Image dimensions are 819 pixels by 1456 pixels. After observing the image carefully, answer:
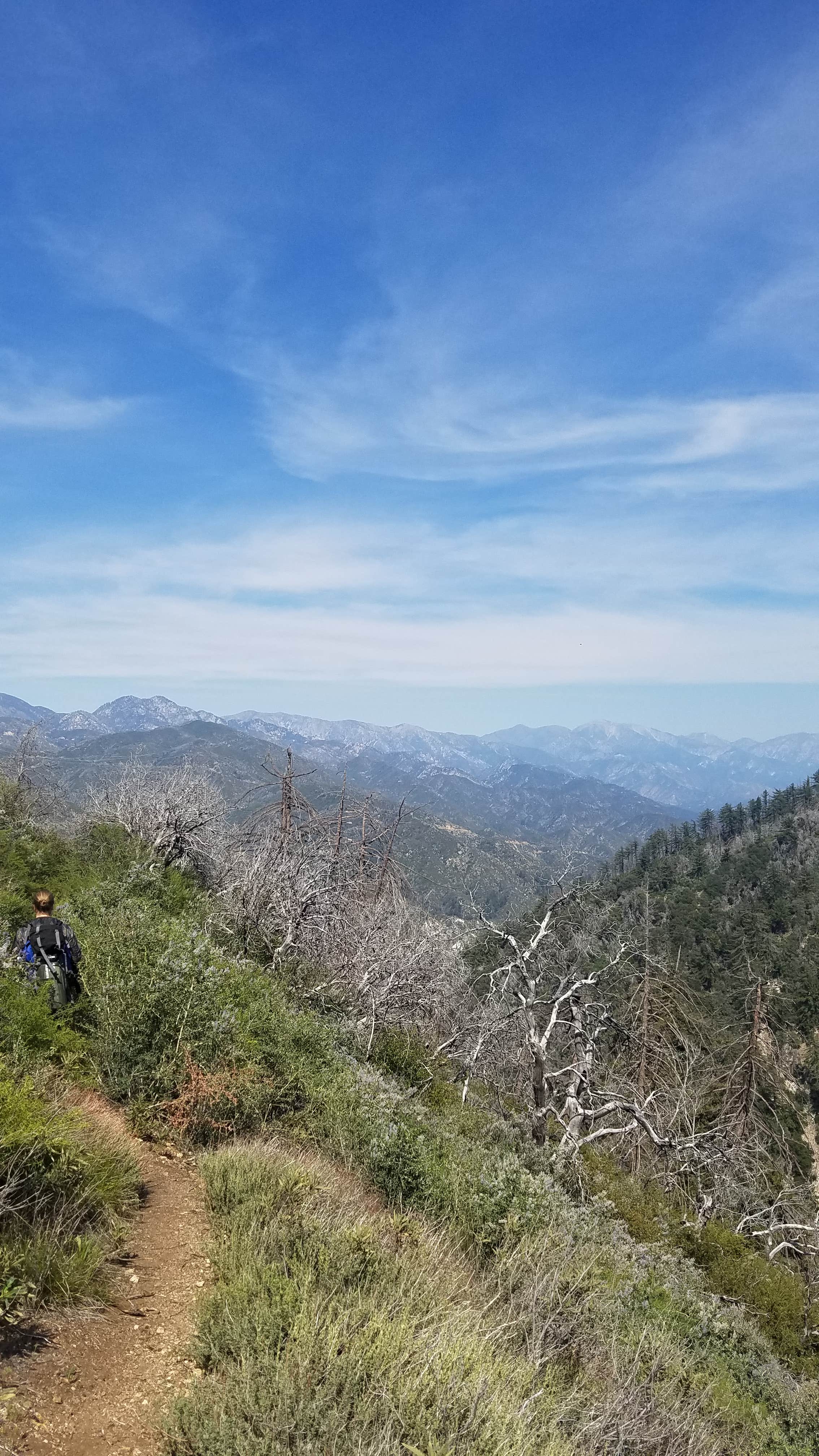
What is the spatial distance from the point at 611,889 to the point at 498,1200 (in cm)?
10541

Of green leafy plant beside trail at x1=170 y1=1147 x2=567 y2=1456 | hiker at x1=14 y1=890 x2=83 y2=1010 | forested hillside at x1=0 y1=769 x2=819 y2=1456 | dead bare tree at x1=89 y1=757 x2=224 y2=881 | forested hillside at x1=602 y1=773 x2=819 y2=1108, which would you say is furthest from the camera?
forested hillside at x1=602 y1=773 x2=819 y2=1108

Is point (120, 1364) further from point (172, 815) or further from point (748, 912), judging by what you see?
point (748, 912)

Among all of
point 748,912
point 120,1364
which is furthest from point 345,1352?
point 748,912

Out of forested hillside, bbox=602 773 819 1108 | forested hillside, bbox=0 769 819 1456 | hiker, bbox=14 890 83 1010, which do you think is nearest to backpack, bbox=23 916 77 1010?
hiker, bbox=14 890 83 1010

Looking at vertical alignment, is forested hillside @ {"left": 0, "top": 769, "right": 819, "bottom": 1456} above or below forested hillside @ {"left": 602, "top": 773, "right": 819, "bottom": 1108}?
above

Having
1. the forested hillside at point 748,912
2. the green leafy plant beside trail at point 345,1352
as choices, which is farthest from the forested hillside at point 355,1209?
the forested hillside at point 748,912

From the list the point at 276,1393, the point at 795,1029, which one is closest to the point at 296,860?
the point at 276,1393

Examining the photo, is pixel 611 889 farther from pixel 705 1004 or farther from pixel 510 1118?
pixel 510 1118

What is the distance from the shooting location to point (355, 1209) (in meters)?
5.18

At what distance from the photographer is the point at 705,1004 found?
60.3 meters

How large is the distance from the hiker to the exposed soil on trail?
2.35m

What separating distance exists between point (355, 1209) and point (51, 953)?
358cm

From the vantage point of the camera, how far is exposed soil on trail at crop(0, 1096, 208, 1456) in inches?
118

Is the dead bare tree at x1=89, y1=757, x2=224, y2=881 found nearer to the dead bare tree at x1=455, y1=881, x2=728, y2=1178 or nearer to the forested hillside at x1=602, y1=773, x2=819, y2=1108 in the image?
the dead bare tree at x1=455, y1=881, x2=728, y2=1178
